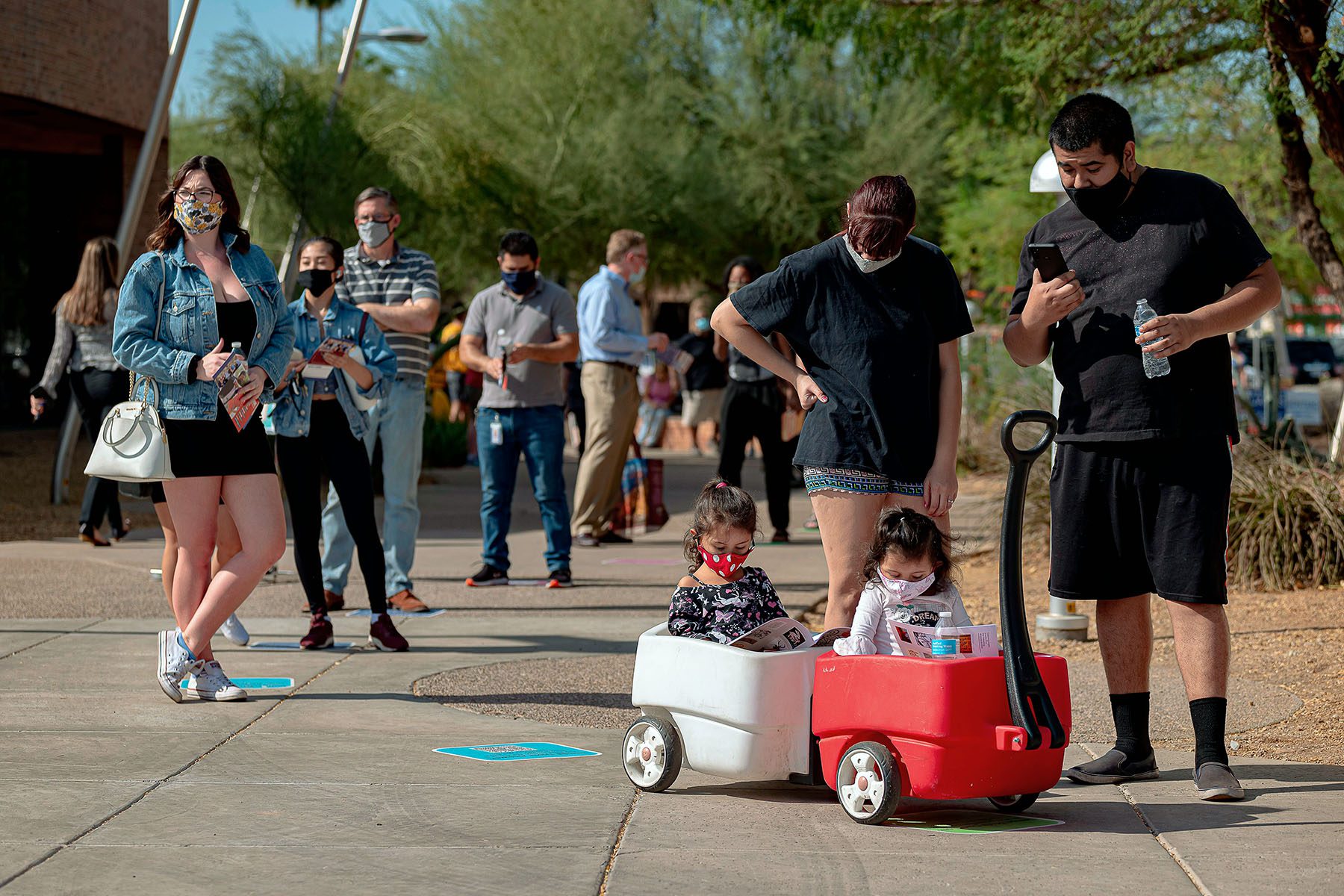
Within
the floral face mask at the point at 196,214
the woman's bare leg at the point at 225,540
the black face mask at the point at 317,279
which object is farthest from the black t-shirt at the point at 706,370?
the floral face mask at the point at 196,214

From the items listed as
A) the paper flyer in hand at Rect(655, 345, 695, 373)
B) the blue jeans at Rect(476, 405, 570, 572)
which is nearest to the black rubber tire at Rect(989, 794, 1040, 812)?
the blue jeans at Rect(476, 405, 570, 572)

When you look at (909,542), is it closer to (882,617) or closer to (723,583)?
(882,617)

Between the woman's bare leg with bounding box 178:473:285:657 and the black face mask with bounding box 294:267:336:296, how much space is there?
1697 millimetres

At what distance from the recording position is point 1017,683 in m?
4.36

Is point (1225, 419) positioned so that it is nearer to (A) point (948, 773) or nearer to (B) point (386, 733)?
(A) point (948, 773)

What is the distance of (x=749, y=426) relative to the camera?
11477mm

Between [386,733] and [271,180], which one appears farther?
[271,180]

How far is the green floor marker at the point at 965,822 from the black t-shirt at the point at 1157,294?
1.19 meters

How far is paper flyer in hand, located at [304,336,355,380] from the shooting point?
7.35m

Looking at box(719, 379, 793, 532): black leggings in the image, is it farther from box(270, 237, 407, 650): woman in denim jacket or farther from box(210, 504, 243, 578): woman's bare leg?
box(210, 504, 243, 578): woman's bare leg

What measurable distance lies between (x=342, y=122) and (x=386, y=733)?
15.4 meters

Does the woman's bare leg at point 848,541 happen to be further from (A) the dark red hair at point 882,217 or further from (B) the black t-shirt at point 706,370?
(B) the black t-shirt at point 706,370

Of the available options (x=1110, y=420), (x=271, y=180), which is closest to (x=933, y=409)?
(x=1110, y=420)

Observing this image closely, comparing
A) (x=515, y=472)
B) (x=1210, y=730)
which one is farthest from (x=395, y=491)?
(x=1210, y=730)
